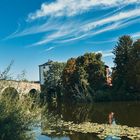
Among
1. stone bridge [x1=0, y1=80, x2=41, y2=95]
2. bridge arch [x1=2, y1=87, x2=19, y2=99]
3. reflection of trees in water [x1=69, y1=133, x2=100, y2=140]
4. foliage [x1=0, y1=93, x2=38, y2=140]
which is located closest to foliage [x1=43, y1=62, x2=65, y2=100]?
reflection of trees in water [x1=69, y1=133, x2=100, y2=140]

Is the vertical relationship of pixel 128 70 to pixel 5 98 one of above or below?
above

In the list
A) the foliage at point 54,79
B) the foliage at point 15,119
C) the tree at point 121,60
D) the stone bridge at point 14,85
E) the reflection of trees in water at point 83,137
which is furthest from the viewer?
the foliage at point 54,79

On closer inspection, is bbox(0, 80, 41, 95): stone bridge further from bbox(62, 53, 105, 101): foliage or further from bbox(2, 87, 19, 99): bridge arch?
bbox(62, 53, 105, 101): foliage

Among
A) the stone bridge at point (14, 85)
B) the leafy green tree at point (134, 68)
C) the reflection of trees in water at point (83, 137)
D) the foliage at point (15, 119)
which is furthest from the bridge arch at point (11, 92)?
the leafy green tree at point (134, 68)

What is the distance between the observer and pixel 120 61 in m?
62.1

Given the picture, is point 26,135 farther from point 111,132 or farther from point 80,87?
point 80,87

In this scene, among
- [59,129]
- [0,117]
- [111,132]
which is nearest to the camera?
[0,117]

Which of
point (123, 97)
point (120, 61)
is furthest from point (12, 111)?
point (120, 61)

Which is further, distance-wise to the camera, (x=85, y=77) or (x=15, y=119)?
(x=85, y=77)

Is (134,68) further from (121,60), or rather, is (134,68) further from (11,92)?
(11,92)

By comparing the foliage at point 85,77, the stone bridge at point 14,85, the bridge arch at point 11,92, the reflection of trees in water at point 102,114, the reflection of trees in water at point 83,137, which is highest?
the foliage at point 85,77

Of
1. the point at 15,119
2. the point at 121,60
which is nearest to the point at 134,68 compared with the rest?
the point at 121,60

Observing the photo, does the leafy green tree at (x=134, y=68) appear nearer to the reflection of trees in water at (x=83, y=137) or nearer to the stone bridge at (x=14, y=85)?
the reflection of trees in water at (x=83, y=137)

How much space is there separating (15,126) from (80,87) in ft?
177
